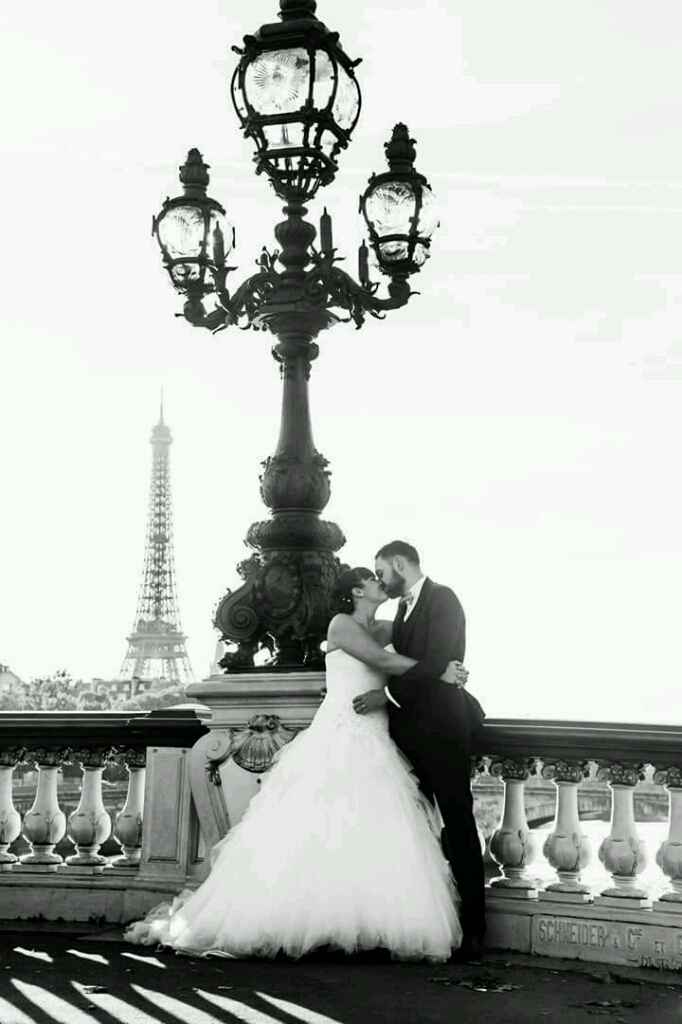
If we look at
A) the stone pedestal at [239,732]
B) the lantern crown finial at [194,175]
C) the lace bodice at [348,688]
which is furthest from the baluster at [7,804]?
the lantern crown finial at [194,175]

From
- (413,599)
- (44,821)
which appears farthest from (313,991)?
(44,821)

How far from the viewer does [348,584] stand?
8203 millimetres

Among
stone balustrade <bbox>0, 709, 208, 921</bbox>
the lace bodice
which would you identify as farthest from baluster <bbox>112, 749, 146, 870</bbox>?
the lace bodice

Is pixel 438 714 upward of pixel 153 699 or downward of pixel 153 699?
downward

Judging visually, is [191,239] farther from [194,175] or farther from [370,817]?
[370,817]

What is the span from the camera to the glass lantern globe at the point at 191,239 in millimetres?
9461

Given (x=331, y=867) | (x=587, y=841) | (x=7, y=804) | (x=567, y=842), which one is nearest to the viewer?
(x=331, y=867)

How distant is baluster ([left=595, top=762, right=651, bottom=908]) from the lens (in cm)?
785

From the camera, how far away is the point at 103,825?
962 cm

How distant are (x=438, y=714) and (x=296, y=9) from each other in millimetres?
4695

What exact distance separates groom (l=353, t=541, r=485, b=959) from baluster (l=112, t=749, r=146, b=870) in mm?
2228

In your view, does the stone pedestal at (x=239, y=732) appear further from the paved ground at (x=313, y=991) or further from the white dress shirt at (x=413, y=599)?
the paved ground at (x=313, y=991)

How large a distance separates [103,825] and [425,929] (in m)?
3.02

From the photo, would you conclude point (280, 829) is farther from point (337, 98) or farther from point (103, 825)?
point (337, 98)
